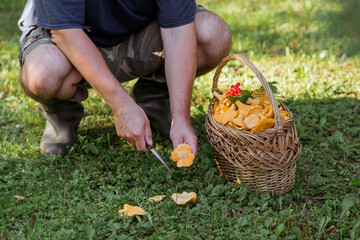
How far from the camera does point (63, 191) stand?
2.24 meters

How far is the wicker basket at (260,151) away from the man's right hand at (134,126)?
32 cm

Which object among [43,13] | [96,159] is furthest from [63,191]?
[43,13]

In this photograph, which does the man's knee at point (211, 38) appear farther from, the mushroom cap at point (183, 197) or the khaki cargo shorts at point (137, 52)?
the mushroom cap at point (183, 197)

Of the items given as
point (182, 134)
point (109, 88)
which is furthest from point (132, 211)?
point (109, 88)

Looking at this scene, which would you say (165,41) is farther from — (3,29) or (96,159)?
(3,29)

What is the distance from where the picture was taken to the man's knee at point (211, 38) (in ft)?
8.26

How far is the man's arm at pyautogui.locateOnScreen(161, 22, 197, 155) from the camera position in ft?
7.49

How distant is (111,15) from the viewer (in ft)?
8.06

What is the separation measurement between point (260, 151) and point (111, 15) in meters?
1.14

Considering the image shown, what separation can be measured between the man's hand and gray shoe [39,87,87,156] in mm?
716

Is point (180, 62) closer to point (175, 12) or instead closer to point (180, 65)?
point (180, 65)

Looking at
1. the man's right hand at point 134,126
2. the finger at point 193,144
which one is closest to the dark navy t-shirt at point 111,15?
the man's right hand at point 134,126

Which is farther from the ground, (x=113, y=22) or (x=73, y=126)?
(x=113, y=22)

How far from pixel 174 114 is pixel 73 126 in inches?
30.8
